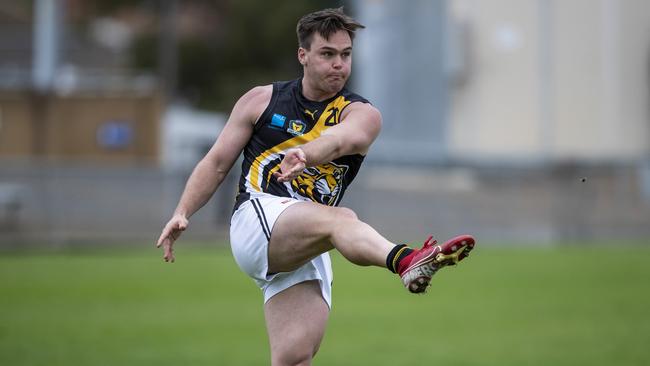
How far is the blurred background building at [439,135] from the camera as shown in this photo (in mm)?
23812

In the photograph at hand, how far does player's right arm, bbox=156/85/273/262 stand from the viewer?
6.90 meters

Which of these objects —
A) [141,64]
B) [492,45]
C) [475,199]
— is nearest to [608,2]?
[492,45]

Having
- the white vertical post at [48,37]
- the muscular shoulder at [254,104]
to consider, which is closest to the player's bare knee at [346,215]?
the muscular shoulder at [254,104]

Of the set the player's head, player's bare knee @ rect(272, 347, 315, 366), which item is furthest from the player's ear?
player's bare knee @ rect(272, 347, 315, 366)

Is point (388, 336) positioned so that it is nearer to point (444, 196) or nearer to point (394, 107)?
point (444, 196)

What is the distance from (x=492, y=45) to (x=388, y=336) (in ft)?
68.7

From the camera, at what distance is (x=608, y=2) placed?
30359 millimetres

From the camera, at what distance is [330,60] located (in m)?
6.71

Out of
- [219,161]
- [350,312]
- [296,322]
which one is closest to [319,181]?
[219,161]

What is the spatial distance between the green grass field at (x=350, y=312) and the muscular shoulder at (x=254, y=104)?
521cm

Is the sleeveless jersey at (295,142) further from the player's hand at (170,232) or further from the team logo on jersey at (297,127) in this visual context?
the player's hand at (170,232)

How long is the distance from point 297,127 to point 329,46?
0.54m

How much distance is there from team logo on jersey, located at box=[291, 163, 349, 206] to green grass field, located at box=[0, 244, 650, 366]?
5.12m

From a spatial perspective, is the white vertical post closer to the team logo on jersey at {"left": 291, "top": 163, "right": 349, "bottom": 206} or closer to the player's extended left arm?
the team logo on jersey at {"left": 291, "top": 163, "right": 349, "bottom": 206}
